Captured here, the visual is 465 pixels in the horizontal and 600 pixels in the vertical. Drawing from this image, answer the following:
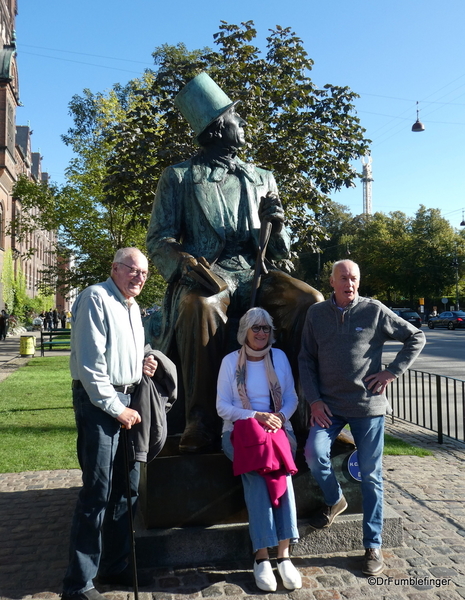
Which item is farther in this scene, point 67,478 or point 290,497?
point 67,478

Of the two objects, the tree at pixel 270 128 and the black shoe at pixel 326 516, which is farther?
the tree at pixel 270 128

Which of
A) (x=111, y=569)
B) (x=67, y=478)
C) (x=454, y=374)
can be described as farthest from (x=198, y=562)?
(x=454, y=374)

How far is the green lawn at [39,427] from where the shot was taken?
7.10 metres

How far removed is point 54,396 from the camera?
12.5 metres

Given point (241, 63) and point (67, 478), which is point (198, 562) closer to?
point (67, 478)

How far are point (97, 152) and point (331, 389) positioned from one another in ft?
64.3

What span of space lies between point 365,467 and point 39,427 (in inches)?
262

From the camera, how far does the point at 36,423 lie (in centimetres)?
952

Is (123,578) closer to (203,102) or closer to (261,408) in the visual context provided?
(261,408)

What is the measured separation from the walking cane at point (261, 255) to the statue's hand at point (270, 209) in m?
0.05

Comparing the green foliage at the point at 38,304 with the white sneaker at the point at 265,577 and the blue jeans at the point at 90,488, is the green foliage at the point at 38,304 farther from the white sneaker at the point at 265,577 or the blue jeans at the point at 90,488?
the white sneaker at the point at 265,577

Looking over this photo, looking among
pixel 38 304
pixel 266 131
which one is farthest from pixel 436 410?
pixel 38 304

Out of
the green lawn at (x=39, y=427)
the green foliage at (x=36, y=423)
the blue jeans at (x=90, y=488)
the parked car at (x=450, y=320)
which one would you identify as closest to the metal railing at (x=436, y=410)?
the green lawn at (x=39, y=427)

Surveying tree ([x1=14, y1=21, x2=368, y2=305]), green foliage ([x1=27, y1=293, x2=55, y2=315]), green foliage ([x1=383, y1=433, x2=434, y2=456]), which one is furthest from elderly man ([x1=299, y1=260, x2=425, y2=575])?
green foliage ([x1=27, y1=293, x2=55, y2=315])
